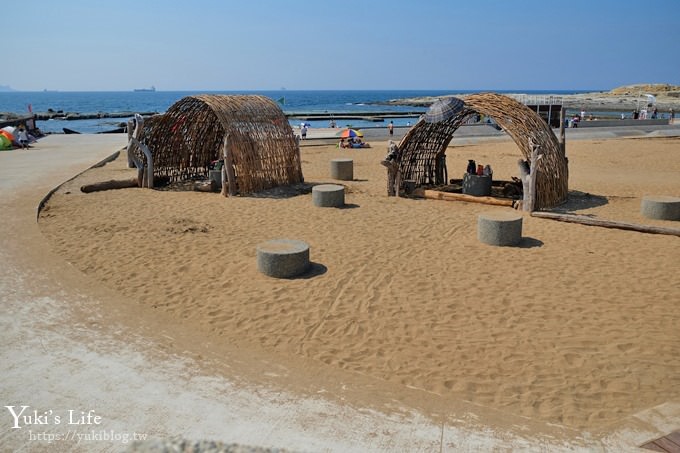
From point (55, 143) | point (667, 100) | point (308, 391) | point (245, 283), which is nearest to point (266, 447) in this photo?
point (308, 391)

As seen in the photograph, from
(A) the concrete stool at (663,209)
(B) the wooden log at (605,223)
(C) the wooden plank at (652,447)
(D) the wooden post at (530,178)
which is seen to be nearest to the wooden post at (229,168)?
(D) the wooden post at (530,178)

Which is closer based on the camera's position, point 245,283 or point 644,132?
point 245,283

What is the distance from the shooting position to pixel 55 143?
27.5 metres

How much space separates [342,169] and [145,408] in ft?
42.2

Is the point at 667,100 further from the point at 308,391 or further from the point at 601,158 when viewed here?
the point at 308,391

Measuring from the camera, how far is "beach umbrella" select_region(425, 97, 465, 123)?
13.1 meters

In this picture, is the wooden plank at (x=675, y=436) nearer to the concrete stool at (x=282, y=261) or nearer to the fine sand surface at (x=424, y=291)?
the fine sand surface at (x=424, y=291)

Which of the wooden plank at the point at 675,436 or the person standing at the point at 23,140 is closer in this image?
the wooden plank at the point at 675,436

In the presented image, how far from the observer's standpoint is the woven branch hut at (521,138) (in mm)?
12555

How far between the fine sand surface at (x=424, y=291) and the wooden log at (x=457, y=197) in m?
0.29

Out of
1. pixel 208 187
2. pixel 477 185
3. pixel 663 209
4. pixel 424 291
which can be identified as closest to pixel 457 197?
pixel 477 185

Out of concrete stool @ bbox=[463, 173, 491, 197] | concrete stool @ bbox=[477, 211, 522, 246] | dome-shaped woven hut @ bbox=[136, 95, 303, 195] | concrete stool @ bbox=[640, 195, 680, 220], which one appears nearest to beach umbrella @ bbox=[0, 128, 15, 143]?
dome-shaped woven hut @ bbox=[136, 95, 303, 195]

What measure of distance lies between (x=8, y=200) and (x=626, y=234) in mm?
13655

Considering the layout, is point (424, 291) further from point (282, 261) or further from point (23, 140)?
point (23, 140)
